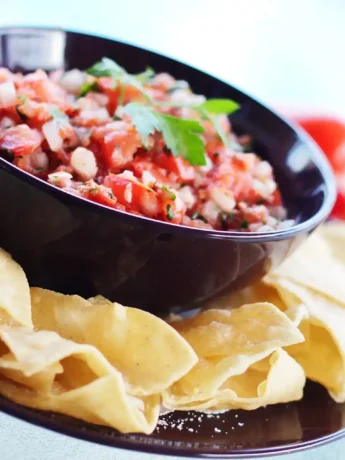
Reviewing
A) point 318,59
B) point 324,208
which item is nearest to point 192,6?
point 318,59

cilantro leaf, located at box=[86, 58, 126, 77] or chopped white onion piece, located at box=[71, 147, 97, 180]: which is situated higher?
cilantro leaf, located at box=[86, 58, 126, 77]

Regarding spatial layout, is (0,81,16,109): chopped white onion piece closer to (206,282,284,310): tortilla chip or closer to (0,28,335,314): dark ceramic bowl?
(0,28,335,314): dark ceramic bowl

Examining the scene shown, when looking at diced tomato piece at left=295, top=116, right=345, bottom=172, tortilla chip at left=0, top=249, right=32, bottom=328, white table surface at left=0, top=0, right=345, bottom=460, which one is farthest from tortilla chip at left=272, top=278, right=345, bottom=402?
white table surface at left=0, top=0, right=345, bottom=460

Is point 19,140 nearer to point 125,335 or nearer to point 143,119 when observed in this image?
point 143,119

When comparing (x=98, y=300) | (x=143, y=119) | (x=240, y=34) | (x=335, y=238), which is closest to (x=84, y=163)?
(x=143, y=119)

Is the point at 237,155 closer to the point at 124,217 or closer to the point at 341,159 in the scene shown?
the point at 124,217
